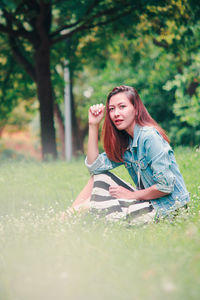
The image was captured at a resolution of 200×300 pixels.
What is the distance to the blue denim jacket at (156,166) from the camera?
13.0ft

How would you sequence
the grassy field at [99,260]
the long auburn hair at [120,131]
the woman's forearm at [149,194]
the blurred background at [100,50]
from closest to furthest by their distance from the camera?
1. the grassy field at [99,260]
2. the woman's forearm at [149,194]
3. the long auburn hair at [120,131]
4. the blurred background at [100,50]

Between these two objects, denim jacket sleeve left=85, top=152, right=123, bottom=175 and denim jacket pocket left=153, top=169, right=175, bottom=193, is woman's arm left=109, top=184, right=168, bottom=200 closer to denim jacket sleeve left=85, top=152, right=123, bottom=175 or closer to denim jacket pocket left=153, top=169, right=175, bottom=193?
denim jacket pocket left=153, top=169, right=175, bottom=193

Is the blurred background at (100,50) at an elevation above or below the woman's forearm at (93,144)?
above

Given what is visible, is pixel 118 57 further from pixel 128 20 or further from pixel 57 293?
pixel 57 293

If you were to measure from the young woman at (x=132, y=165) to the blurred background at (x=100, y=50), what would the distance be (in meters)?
2.45

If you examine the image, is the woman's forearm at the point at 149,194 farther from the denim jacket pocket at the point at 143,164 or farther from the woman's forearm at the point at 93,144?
the woman's forearm at the point at 93,144

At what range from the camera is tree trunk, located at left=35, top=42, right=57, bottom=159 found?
1089cm

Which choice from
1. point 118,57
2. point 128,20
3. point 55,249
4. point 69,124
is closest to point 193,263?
point 55,249

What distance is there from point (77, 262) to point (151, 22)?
9.38 metres

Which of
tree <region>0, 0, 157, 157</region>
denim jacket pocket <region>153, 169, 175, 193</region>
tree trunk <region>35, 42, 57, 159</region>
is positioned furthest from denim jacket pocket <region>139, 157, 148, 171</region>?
tree trunk <region>35, 42, 57, 159</region>

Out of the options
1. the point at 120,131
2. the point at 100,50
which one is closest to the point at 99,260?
the point at 120,131

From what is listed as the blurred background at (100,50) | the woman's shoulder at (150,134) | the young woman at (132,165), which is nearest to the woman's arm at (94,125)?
the young woman at (132,165)

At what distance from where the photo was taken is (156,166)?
156 inches

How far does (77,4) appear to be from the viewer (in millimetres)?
9453
